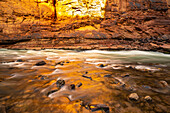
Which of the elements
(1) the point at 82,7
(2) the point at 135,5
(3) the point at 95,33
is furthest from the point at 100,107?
(2) the point at 135,5

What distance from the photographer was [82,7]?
9523mm

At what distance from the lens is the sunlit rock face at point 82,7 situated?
9.48 meters

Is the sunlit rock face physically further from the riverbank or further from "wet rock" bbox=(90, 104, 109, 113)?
"wet rock" bbox=(90, 104, 109, 113)

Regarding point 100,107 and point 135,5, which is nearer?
point 100,107

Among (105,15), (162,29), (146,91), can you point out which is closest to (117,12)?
(105,15)

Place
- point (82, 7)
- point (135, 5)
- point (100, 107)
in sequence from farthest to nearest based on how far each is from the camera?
point (135, 5)
point (82, 7)
point (100, 107)

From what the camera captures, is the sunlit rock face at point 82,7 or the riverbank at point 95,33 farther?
the sunlit rock face at point 82,7

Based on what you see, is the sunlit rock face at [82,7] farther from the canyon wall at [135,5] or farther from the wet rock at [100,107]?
the wet rock at [100,107]

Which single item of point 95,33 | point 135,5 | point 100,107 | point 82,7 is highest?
point 135,5

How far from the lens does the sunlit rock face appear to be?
948 cm

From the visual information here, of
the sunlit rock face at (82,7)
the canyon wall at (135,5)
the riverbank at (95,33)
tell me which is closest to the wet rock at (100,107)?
the riverbank at (95,33)

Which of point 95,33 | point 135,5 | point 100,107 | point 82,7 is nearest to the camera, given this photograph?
point 100,107

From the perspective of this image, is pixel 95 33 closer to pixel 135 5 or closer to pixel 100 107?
pixel 135 5

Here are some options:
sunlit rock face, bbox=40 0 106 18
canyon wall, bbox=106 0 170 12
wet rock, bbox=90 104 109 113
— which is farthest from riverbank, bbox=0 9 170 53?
wet rock, bbox=90 104 109 113
